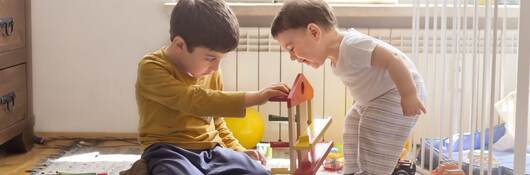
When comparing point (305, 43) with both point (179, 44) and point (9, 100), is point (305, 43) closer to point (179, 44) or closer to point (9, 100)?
point (179, 44)

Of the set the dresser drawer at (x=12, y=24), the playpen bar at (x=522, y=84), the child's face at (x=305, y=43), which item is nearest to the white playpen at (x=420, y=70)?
the child's face at (x=305, y=43)

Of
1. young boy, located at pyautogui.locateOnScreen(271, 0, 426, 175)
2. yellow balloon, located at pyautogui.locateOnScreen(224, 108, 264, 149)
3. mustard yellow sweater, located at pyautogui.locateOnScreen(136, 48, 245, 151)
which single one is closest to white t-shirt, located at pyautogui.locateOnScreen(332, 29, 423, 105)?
young boy, located at pyautogui.locateOnScreen(271, 0, 426, 175)

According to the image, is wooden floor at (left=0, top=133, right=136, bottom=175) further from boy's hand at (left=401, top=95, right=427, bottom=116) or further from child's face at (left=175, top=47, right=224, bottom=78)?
boy's hand at (left=401, top=95, right=427, bottom=116)

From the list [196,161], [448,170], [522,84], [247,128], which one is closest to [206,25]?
[196,161]

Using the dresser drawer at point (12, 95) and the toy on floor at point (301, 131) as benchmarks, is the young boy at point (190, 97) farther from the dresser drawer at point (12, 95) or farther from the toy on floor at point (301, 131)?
the dresser drawer at point (12, 95)

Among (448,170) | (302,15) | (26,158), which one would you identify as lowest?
(26,158)

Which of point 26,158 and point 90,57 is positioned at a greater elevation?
point 90,57

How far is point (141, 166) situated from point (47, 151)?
4.94 feet

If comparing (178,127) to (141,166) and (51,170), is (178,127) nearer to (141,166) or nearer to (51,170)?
(141,166)

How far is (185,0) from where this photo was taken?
5.53 feet

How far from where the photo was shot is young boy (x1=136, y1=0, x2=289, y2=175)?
1.62 m

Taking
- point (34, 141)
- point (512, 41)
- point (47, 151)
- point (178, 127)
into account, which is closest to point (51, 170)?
point (47, 151)

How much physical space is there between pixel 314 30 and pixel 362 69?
0.53 ft

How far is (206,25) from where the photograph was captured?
1646 millimetres
